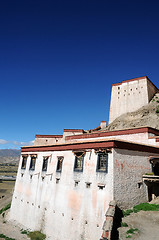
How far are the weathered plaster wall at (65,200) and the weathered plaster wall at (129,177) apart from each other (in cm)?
57

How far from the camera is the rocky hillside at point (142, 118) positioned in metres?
29.9

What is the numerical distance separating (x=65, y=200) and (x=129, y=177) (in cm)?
560

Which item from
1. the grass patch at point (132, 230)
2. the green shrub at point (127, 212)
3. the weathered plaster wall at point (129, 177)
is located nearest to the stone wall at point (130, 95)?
the weathered plaster wall at point (129, 177)

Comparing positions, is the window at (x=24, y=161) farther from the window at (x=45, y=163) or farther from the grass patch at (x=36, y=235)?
the grass patch at (x=36, y=235)

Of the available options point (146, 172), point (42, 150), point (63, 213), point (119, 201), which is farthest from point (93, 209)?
point (42, 150)

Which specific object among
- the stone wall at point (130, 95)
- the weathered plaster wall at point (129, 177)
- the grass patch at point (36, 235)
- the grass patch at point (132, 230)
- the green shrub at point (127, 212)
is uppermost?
the stone wall at point (130, 95)

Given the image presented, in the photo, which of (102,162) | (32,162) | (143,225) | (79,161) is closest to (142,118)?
(79,161)

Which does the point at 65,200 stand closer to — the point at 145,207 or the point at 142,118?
the point at 145,207

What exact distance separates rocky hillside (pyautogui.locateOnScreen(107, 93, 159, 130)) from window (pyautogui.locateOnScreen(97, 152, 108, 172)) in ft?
59.4

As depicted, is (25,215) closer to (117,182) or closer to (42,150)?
(42,150)

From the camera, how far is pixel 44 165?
17359mm

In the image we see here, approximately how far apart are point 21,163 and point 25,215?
18.6ft

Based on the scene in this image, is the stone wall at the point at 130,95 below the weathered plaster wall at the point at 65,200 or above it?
above

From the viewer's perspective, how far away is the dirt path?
891cm
